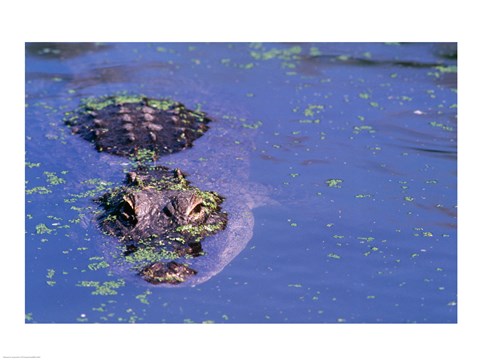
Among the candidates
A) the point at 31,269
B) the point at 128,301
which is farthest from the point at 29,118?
the point at 128,301

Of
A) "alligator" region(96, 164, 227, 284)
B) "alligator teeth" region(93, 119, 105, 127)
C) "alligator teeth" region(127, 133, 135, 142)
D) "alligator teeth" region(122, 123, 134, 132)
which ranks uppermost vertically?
"alligator teeth" region(93, 119, 105, 127)

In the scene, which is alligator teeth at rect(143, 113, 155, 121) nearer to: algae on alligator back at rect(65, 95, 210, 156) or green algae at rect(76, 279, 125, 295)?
algae on alligator back at rect(65, 95, 210, 156)

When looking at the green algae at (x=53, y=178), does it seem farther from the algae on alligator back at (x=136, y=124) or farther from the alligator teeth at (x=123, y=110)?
the alligator teeth at (x=123, y=110)

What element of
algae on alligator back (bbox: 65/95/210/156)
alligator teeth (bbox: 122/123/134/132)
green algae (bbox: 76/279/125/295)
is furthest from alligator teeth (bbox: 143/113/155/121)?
green algae (bbox: 76/279/125/295)

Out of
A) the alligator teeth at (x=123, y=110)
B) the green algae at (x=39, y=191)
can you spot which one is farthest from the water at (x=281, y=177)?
the alligator teeth at (x=123, y=110)

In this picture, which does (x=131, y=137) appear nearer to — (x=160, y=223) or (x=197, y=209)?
(x=197, y=209)

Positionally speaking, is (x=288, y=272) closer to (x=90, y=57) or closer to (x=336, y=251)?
(x=336, y=251)

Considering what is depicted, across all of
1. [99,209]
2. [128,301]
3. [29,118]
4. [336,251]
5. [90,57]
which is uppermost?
[90,57]

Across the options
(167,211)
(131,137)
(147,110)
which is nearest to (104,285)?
(167,211)
